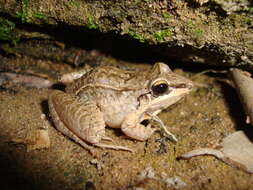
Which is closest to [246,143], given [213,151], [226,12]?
[213,151]

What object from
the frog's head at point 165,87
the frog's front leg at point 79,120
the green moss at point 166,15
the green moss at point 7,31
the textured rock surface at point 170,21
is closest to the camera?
the textured rock surface at point 170,21

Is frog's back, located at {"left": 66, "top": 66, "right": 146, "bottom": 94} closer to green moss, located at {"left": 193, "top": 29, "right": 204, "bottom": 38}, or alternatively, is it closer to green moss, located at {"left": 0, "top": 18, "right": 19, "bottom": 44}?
green moss, located at {"left": 193, "top": 29, "right": 204, "bottom": 38}

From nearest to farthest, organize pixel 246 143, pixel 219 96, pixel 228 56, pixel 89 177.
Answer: pixel 89 177 < pixel 246 143 < pixel 228 56 < pixel 219 96

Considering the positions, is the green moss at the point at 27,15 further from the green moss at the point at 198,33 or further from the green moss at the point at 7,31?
the green moss at the point at 198,33

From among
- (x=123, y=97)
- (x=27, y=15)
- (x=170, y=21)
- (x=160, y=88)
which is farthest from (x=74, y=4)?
(x=160, y=88)

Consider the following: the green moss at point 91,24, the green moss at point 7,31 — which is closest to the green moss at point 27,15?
the green moss at point 7,31

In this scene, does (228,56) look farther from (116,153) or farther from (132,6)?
(116,153)

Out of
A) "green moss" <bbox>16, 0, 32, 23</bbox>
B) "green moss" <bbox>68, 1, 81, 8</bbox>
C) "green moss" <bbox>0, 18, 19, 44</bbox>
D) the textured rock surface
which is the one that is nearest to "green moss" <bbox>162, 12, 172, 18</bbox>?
the textured rock surface
